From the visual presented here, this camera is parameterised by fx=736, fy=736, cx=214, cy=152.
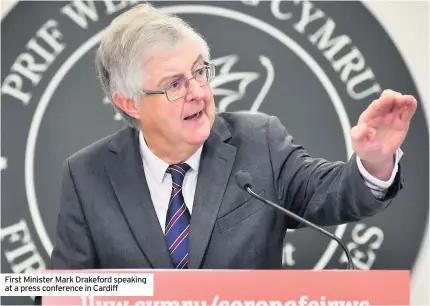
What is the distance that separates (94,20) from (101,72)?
83 cm

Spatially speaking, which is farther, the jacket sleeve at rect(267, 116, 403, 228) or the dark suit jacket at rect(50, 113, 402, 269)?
the dark suit jacket at rect(50, 113, 402, 269)

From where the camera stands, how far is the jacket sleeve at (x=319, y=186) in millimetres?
2010

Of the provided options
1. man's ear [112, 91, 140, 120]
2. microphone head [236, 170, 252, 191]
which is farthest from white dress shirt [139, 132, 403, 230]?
microphone head [236, 170, 252, 191]

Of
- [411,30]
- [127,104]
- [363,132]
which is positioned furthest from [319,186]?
[411,30]

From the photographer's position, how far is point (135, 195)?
7.68ft

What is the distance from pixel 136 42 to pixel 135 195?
482 millimetres

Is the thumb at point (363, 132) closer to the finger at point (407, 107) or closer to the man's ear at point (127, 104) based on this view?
the finger at point (407, 107)

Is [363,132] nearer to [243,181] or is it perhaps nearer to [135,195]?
[243,181]

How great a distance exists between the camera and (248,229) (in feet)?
7.54

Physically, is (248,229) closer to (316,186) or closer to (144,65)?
(316,186)

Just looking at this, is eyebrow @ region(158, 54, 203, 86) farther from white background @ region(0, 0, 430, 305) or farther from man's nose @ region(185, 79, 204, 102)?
white background @ region(0, 0, 430, 305)

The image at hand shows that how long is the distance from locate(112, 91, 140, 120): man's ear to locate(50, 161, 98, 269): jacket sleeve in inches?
11.6

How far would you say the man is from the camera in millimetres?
2246

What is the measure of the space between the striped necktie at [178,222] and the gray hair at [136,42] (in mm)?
274
